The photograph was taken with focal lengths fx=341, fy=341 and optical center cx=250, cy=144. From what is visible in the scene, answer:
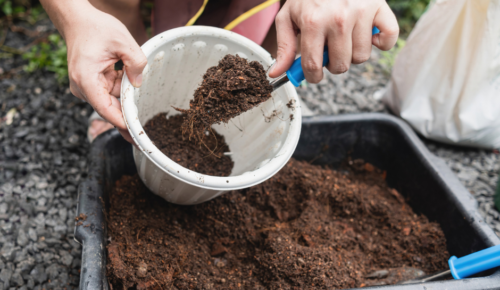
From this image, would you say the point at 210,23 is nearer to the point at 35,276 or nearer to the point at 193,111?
the point at 193,111

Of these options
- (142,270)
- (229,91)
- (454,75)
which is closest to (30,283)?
(142,270)

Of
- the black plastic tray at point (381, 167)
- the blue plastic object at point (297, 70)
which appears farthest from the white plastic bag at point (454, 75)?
the blue plastic object at point (297, 70)

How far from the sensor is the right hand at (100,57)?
0.83 m

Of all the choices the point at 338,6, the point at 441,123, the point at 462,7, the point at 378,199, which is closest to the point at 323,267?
the point at 378,199

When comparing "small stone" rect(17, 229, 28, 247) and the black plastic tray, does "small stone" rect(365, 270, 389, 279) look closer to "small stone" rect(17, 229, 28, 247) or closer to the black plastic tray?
the black plastic tray

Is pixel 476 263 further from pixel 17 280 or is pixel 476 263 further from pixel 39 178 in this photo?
pixel 39 178

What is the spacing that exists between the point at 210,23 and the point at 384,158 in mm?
1006

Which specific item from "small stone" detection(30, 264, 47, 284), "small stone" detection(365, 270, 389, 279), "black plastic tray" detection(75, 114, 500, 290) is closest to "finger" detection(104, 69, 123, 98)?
"black plastic tray" detection(75, 114, 500, 290)

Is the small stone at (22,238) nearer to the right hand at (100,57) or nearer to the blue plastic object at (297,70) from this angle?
the right hand at (100,57)

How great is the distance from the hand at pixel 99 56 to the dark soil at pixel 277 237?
35cm

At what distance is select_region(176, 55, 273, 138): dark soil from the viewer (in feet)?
3.02

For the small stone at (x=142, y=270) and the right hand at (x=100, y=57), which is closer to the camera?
the right hand at (x=100, y=57)

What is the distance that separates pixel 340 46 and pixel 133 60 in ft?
1.68

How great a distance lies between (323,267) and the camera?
1.05 metres
